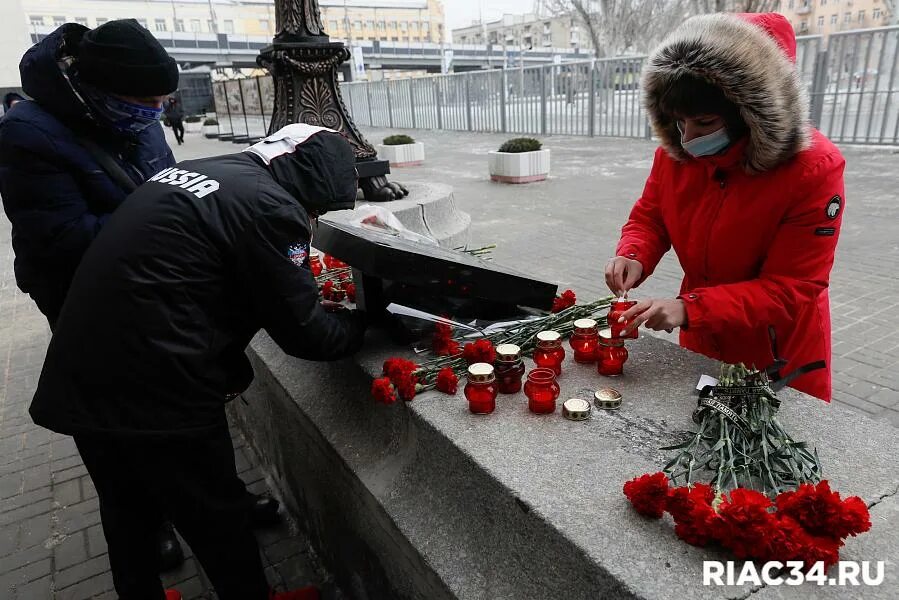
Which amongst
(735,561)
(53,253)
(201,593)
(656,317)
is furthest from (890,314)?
(53,253)

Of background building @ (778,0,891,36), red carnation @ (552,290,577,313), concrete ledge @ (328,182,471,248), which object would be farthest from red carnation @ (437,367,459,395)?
background building @ (778,0,891,36)

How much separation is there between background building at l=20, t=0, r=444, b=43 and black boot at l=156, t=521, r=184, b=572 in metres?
64.0

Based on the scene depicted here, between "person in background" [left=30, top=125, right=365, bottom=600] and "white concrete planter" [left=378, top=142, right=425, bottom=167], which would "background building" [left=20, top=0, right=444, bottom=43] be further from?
"person in background" [left=30, top=125, right=365, bottom=600]

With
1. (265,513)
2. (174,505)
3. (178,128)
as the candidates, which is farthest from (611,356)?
(178,128)

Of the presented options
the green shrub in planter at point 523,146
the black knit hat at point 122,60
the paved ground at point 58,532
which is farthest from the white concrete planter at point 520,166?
the black knit hat at point 122,60

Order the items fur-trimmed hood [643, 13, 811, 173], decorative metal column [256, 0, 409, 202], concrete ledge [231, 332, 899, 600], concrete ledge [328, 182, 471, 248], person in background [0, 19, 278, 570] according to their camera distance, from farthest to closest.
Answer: decorative metal column [256, 0, 409, 202]
concrete ledge [328, 182, 471, 248]
person in background [0, 19, 278, 570]
fur-trimmed hood [643, 13, 811, 173]
concrete ledge [231, 332, 899, 600]

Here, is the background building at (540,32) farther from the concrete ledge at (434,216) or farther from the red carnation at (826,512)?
the red carnation at (826,512)

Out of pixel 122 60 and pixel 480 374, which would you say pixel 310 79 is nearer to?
pixel 122 60

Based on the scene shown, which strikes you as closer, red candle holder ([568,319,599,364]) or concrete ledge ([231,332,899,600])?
concrete ledge ([231,332,899,600])

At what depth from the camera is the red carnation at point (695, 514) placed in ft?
3.78

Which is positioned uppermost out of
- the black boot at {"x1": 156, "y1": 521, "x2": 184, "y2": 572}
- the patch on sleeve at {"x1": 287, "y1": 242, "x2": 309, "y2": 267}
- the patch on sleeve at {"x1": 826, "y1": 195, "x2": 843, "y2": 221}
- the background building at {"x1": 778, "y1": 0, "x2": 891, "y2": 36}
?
the background building at {"x1": 778, "y1": 0, "x2": 891, "y2": 36}

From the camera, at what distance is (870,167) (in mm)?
9805

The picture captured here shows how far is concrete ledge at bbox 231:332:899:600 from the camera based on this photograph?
1.21m

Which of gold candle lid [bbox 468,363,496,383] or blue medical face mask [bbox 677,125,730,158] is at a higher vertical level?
blue medical face mask [bbox 677,125,730,158]
